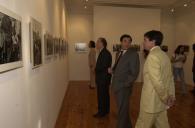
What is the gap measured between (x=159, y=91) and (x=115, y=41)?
25.5ft

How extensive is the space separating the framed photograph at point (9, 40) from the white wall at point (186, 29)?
9640mm

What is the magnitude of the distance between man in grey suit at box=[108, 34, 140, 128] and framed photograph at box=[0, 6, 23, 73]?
2139 mm

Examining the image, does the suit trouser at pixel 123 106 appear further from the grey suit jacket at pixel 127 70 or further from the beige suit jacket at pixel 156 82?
the beige suit jacket at pixel 156 82

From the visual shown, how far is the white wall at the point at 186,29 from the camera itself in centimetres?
1018

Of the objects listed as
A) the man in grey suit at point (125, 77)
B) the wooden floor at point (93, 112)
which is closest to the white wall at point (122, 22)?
the wooden floor at point (93, 112)

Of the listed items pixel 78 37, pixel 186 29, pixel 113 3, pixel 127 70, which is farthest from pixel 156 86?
pixel 186 29

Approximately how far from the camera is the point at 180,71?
26.5ft

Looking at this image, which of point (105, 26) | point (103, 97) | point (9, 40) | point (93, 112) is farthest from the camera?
point (105, 26)

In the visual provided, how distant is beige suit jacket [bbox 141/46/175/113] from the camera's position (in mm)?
2600

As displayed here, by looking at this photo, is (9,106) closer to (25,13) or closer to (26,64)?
(26,64)

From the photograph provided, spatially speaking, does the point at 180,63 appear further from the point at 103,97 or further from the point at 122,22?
the point at 103,97

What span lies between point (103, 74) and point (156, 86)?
2539 mm

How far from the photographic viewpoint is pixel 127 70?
3.76 m

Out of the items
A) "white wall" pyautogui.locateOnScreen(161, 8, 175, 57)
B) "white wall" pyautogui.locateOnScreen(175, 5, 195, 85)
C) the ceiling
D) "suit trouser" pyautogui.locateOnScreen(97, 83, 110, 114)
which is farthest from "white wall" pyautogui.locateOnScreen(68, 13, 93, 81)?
"suit trouser" pyautogui.locateOnScreen(97, 83, 110, 114)
